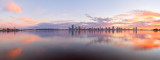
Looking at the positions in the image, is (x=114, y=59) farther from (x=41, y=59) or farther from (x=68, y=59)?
(x=41, y=59)

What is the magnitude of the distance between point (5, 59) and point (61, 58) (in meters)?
7.05

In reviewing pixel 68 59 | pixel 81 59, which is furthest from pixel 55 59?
pixel 81 59

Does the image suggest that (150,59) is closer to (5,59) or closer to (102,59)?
(102,59)

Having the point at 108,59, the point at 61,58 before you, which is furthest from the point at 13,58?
the point at 108,59

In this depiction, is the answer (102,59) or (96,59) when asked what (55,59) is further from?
(102,59)

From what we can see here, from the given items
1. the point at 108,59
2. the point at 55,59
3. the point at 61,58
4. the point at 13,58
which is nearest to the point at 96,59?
the point at 108,59

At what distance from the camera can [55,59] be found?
10.3 m

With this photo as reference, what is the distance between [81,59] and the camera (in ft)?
33.6

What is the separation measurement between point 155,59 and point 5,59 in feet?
63.7

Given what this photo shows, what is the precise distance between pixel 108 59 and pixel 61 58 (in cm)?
607

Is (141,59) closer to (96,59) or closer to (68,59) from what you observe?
(96,59)

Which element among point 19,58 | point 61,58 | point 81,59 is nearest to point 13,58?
point 19,58

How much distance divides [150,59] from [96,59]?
7.18 m

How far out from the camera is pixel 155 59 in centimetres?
1062
